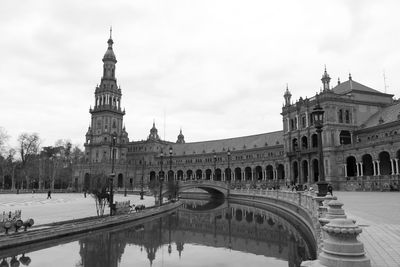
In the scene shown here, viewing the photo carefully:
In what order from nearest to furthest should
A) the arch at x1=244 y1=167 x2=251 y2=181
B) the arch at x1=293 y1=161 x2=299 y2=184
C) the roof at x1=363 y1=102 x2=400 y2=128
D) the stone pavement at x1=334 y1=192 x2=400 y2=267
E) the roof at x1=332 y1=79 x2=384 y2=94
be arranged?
the stone pavement at x1=334 y1=192 x2=400 y2=267, the roof at x1=363 y1=102 x2=400 y2=128, the roof at x1=332 y1=79 x2=384 y2=94, the arch at x1=293 y1=161 x2=299 y2=184, the arch at x1=244 y1=167 x2=251 y2=181

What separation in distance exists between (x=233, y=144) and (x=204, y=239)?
84.2 meters

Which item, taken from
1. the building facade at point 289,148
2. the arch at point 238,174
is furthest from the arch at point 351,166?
the arch at point 238,174

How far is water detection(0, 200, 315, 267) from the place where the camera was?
63.2 ft

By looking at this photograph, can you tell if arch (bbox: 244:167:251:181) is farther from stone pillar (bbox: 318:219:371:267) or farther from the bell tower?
stone pillar (bbox: 318:219:371:267)

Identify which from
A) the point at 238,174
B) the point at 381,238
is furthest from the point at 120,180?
the point at 381,238

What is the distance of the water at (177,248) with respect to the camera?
758 inches

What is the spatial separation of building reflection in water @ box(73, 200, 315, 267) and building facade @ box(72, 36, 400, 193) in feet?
30.9

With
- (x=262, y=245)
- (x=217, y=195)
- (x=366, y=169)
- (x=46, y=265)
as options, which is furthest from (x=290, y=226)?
(x=217, y=195)

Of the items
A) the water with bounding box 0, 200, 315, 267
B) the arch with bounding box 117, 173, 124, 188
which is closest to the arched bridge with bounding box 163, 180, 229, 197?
the water with bounding box 0, 200, 315, 267

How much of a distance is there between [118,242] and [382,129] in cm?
5526

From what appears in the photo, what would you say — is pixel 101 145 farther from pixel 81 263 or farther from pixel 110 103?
pixel 81 263

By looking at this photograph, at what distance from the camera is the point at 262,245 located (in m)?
24.8

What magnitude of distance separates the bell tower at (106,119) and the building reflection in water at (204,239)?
78776 millimetres

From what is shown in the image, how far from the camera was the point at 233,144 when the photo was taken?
111 m
